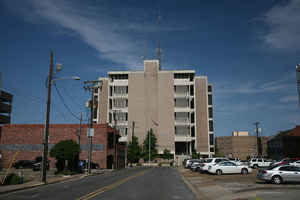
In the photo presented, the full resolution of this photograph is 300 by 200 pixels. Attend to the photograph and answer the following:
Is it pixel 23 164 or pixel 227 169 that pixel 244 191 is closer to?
pixel 227 169

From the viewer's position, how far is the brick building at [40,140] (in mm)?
56188

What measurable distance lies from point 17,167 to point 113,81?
165ft

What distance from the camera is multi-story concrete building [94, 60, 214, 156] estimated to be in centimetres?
9488

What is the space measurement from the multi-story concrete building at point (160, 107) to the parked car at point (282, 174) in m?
71.5

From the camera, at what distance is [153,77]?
98.4 meters

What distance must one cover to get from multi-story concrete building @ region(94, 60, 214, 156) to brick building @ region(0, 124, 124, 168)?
1454 inches

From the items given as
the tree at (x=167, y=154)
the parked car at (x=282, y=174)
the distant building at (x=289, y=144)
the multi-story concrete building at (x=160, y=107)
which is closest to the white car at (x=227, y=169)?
the parked car at (x=282, y=174)

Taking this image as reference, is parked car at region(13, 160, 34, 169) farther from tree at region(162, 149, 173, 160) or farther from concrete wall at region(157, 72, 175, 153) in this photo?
concrete wall at region(157, 72, 175, 153)

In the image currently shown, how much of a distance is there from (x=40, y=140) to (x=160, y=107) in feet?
147

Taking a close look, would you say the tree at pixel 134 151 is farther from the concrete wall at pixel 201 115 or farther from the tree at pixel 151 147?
the concrete wall at pixel 201 115

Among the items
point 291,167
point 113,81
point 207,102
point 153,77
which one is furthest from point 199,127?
point 291,167

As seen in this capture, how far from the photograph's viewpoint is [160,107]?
96000 mm

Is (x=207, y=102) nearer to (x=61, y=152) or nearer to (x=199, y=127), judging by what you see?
(x=199, y=127)

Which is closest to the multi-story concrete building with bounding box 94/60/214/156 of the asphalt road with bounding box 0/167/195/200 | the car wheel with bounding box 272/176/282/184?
the car wheel with bounding box 272/176/282/184
